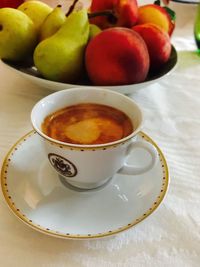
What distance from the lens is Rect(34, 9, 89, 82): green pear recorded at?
505 millimetres

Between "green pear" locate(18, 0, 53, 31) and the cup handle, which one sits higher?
"green pear" locate(18, 0, 53, 31)

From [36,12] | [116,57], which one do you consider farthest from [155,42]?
[36,12]

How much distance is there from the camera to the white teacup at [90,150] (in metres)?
0.33

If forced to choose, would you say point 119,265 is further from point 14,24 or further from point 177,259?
point 14,24

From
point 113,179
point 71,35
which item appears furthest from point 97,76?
point 113,179

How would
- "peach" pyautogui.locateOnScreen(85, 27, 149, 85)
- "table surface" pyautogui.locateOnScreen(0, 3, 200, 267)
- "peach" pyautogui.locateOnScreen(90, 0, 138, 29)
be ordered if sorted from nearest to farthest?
1. "table surface" pyautogui.locateOnScreen(0, 3, 200, 267)
2. "peach" pyautogui.locateOnScreen(85, 27, 149, 85)
3. "peach" pyautogui.locateOnScreen(90, 0, 138, 29)

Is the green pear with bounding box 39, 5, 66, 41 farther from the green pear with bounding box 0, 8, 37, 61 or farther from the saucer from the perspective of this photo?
the saucer

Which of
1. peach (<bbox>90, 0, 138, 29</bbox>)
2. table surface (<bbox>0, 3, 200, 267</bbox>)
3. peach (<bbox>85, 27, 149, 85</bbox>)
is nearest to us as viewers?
table surface (<bbox>0, 3, 200, 267</bbox>)

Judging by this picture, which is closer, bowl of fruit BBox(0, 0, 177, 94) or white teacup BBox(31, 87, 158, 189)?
white teacup BBox(31, 87, 158, 189)

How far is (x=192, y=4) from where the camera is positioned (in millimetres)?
947

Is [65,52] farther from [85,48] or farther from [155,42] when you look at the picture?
[155,42]

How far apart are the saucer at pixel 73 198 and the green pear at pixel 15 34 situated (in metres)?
0.21

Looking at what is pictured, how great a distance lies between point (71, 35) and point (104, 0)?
0.51 feet

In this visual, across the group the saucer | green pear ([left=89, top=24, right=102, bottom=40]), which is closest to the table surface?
the saucer
